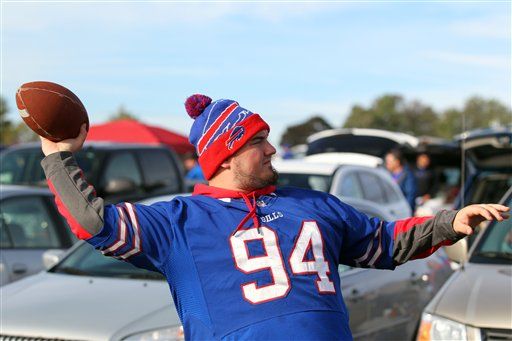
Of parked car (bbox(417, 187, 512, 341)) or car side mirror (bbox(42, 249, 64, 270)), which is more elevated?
car side mirror (bbox(42, 249, 64, 270))

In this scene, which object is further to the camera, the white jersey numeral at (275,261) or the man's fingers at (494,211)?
the man's fingers at (494,211)

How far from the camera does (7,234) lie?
690 cm

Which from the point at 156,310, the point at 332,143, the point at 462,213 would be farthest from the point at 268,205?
the point at 332,143

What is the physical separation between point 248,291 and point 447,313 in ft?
7.85

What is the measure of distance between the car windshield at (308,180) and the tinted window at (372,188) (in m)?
1.25

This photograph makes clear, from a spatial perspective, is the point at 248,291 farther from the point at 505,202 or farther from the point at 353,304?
the point at 505,202

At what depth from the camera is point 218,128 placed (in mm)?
2928

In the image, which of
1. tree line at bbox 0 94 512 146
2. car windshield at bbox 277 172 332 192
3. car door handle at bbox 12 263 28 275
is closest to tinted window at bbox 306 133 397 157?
car windshield at bbox 277 172 332 192

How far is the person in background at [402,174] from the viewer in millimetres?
12609

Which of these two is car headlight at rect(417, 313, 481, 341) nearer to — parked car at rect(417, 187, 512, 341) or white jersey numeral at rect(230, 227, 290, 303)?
parked car at rect(417, 187, 512, 341)

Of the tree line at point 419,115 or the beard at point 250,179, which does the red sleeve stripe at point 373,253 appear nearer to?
the beard at point 250,179

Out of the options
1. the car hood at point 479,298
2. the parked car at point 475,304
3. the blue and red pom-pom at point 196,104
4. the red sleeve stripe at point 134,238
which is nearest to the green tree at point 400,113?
the parked car at point 475,304

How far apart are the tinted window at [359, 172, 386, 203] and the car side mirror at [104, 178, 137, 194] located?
281 cm

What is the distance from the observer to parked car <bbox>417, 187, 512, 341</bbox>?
4500 mm
